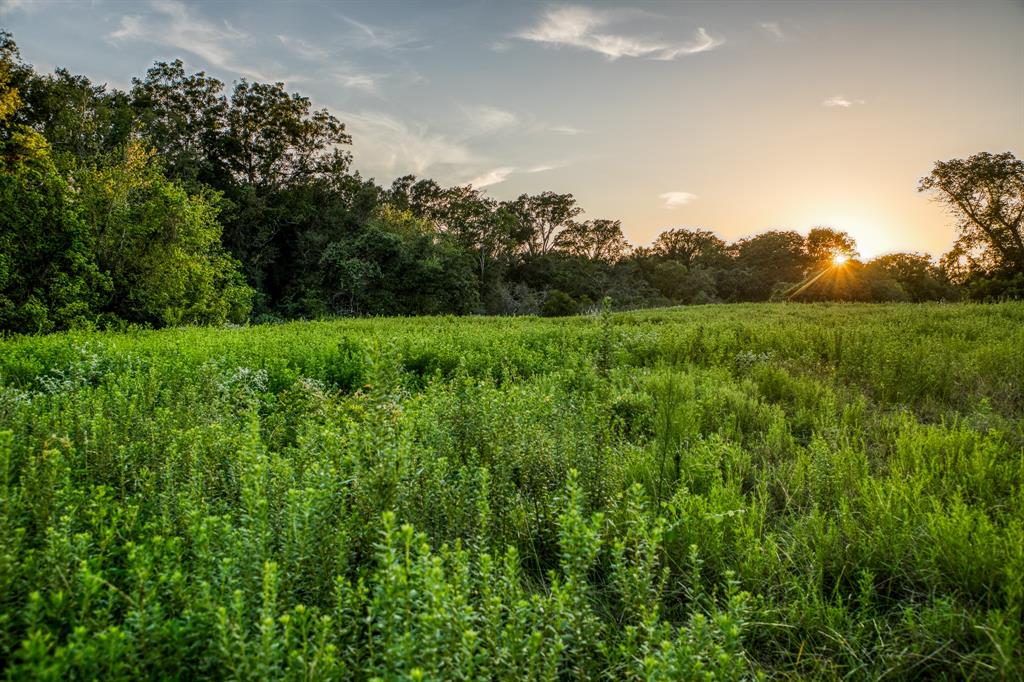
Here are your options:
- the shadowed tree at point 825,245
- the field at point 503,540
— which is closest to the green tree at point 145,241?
the field at point 503,540

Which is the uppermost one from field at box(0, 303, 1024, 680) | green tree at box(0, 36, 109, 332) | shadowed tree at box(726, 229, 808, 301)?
shadowed tree at box(726, 229, 808, 301)

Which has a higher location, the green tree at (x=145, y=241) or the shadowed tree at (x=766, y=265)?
the shadowed tree at (x=766, y=265)

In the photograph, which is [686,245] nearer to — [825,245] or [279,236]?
[825,245]

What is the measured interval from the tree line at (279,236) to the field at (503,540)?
1800cm

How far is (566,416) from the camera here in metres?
4.07

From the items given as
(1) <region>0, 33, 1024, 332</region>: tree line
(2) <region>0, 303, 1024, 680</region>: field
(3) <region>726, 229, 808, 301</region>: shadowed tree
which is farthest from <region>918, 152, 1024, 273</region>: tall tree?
(2) <region>0, 303, 1024, 680</region>: field

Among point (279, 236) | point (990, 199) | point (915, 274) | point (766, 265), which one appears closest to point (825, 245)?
point (766, 265)

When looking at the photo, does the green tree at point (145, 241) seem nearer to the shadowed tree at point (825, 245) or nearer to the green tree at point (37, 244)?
the green tree at point (37, 244)

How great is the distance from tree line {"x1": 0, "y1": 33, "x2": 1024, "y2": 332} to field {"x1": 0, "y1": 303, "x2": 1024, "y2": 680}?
18.0m

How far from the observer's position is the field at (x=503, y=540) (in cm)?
155

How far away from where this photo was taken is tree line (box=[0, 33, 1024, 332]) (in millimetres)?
17266

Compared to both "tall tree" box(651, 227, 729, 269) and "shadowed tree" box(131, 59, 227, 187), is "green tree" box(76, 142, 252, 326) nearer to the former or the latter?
"shadowed tree" box(131, 59, 227, 187)

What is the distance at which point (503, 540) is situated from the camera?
2617 millimetres

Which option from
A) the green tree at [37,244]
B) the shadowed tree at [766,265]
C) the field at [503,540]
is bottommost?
the field at [503,540]
